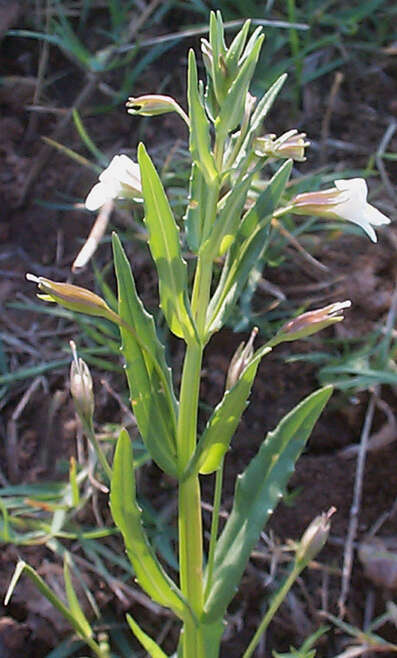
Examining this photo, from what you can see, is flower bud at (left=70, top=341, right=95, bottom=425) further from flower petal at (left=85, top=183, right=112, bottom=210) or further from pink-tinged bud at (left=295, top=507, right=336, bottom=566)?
pink-tinged bud at (left=295, top=507, right=336, bottom=566)

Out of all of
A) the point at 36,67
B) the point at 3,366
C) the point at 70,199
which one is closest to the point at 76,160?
the point at 70,199

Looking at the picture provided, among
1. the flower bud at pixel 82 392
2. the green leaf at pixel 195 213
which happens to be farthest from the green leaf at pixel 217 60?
the flower bud at pixel 82 392

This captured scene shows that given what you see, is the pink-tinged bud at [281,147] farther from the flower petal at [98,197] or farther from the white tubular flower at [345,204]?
the flower petal at [98,197]

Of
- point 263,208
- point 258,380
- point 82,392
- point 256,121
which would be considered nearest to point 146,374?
point 82,392

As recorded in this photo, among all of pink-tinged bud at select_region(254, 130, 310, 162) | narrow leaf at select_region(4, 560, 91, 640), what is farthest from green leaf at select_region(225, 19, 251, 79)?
narrow leaf at select_region(4, 560, 91, 640)

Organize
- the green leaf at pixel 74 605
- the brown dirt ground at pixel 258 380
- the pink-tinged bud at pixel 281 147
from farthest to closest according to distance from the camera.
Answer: the brown dirt ground at pixel 258 380, the green leaf at pixel 74 605, the pink-tinged bud at pixel 281 147

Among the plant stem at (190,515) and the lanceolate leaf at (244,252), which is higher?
the lanceolate leaf at (244,252)

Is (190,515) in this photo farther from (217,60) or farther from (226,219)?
(217,60)
